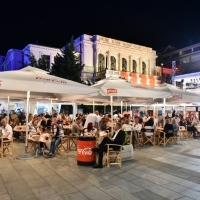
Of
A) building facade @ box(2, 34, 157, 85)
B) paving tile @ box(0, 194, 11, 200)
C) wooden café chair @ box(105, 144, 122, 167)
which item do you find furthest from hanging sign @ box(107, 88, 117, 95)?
building facade @ box(2, 34, 157, 85)

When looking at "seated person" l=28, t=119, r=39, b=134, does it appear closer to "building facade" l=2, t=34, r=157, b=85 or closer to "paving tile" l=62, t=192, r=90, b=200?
"paving tile" l=62, t=192, r=90, b=200

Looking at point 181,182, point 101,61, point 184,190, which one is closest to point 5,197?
point 184,190

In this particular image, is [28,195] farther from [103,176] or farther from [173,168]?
[173,168]

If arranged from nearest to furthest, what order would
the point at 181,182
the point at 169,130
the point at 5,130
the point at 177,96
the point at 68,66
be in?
the point at 181,182, the point at 5,130, the point at 177,96, the point at 169,130, the point at 68,66

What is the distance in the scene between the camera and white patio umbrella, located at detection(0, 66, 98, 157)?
6.57 m

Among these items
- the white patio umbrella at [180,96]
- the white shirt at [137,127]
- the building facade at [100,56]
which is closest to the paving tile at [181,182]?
the white shirt at [137,127]

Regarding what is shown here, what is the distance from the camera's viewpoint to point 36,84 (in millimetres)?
6879

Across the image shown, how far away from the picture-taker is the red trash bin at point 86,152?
6.46 metres

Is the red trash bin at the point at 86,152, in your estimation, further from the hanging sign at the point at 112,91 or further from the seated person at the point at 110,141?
the hanging sign at the point at 112,91

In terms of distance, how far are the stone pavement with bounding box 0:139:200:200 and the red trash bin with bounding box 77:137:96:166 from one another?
23 cm

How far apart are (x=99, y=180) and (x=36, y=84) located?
3482mm

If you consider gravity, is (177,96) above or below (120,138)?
above

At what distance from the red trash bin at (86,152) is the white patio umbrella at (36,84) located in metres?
1.73

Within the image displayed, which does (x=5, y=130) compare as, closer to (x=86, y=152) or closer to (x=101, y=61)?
(x=86, y=152)
